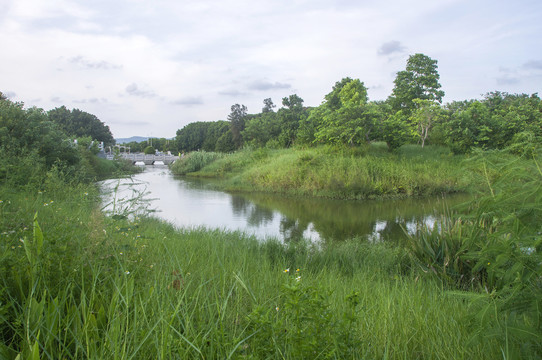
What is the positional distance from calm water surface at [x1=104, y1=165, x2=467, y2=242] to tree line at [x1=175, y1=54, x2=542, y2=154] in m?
3.77

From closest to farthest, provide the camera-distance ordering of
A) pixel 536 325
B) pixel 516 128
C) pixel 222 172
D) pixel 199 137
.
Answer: pixel 536 325 < pixel 516 128 < pixel 222 172 < pixel 199 137

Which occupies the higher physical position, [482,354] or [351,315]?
[351,315]

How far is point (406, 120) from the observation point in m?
24.0

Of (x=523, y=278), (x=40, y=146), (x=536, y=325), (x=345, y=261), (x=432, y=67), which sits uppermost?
(x=432, y=67)

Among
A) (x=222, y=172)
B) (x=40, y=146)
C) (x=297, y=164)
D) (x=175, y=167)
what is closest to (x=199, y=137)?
(x=175, y=167)

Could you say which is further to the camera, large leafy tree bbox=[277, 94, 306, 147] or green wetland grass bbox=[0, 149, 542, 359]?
large leafy tree bbox=[277, 94, 306, 147]

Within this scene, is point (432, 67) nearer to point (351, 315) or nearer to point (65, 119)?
point (351, 315)

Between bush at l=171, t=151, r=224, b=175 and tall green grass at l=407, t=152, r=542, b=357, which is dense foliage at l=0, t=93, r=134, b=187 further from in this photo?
bush at l=171, t=151, r=224, b=175

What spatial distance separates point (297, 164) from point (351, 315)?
1497 centimetres

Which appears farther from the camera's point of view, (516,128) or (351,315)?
(516,128)

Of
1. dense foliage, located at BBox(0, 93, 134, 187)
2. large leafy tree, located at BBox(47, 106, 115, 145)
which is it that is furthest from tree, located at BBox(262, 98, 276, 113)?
dense foliage, located at BBox(0, 93, 134, 187)

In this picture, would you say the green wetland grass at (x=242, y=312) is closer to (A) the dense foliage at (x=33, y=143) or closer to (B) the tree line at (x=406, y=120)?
(A) the dense foliage at (x=33, y=143)

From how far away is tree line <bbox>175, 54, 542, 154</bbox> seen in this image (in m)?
17.2

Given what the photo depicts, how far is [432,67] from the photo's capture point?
1090 inches
